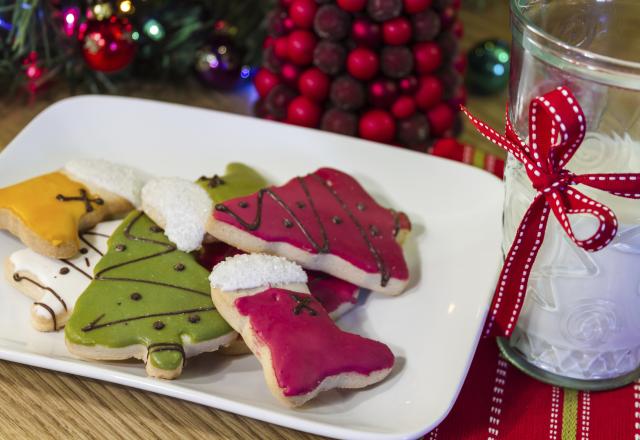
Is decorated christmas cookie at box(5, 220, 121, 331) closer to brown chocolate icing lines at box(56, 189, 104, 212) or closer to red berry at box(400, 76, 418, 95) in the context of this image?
brown chocolate icing lines at box(56, 189, 104, 212)

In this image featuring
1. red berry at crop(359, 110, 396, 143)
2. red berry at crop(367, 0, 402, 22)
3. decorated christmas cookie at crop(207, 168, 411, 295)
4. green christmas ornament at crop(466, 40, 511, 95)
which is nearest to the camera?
decorated christmas cookie at crop(207, 168, 411, 295)

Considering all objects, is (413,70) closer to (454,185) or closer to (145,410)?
(454,185)

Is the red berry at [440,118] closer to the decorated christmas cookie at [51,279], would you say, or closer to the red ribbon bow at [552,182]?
the red ribbon bow at [552,182]

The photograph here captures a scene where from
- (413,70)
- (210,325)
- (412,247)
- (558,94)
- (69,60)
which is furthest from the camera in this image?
(69,60)

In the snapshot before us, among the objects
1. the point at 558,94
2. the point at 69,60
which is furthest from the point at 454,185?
the point at 69,60

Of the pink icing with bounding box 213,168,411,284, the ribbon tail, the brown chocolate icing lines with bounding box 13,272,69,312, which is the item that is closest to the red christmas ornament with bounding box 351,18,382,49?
the pink icing with bounding box 213,168,411,284

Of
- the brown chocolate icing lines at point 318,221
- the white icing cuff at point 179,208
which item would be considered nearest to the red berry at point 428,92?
the brown chocolate icing lines at point 318,221
